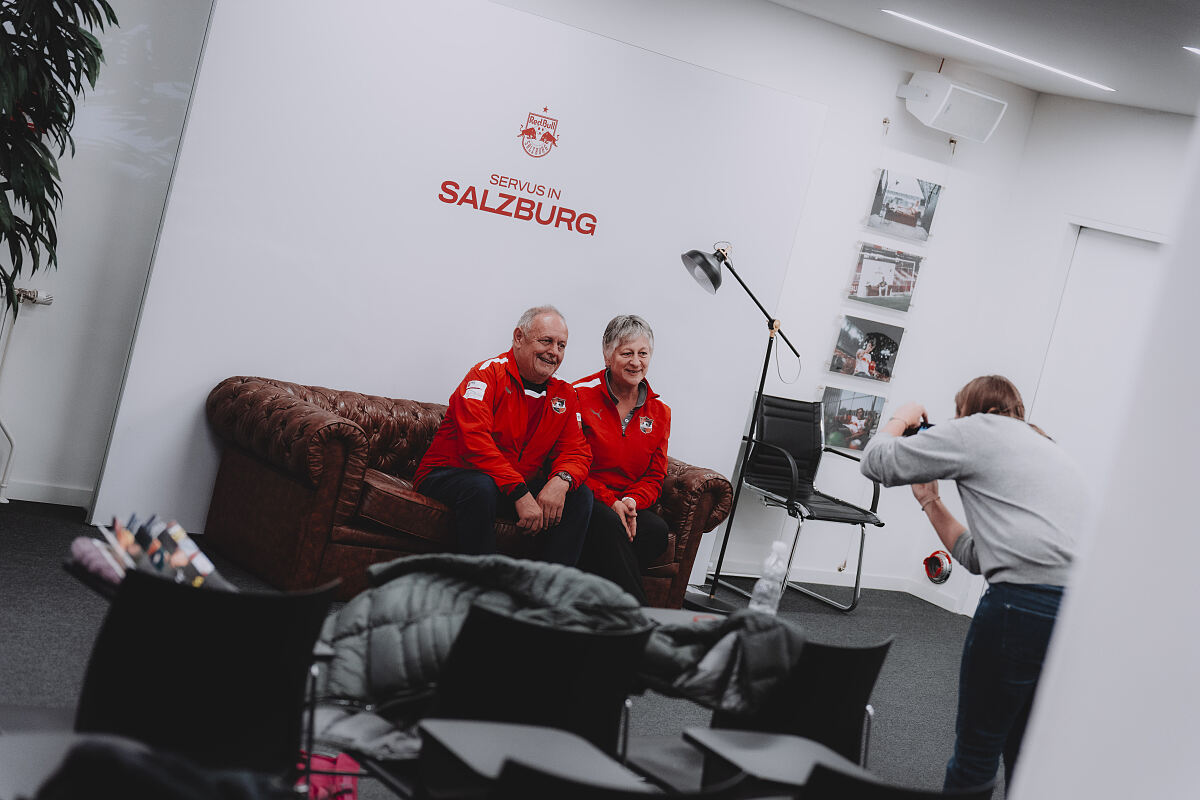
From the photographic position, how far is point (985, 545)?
321 centimetres

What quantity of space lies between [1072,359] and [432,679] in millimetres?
5949

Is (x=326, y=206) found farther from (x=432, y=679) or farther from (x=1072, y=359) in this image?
(x=1072, y=359)

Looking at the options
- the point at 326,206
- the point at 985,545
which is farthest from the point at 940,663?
the point at 326,206

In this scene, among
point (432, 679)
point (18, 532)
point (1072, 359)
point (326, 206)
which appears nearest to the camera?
point (432, 679)

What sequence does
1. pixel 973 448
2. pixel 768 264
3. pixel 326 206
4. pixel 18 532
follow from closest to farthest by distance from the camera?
pixel 973 448 → pixel 18 532 → pixel 326 206 → pixel 768 264

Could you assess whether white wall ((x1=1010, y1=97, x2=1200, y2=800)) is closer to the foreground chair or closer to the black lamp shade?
the foreground chair

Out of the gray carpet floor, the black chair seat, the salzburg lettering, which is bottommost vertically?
the gray carpet floor

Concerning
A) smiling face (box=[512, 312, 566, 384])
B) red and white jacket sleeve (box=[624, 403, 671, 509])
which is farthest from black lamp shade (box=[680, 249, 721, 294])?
smiling face (box=[512, 312, 566, 384])

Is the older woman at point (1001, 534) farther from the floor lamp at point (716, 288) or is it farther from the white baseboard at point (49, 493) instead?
the white baseboard at point (49, 493)

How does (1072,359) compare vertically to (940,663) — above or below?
above

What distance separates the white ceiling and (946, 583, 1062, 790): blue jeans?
321 cm

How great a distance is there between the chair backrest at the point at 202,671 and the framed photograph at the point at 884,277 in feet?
18.1

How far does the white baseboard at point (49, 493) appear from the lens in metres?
4.96

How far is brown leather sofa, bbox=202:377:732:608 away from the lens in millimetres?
4441
